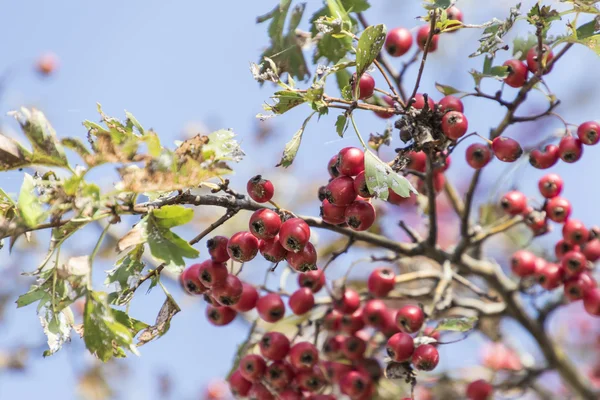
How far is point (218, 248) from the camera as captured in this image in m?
2.14

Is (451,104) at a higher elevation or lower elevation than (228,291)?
higher

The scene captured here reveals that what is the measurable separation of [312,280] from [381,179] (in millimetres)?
1082

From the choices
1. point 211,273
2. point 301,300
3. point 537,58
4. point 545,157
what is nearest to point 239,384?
point 301,300

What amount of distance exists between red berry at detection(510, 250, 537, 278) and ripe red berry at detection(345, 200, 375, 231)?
5.36ft

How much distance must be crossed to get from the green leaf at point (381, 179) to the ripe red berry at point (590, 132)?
3.24 ft

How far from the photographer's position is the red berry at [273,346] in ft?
8.87

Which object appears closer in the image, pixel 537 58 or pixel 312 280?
pixel 537 58

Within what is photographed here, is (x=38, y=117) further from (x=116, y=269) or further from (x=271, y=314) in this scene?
(x=271, y=314)

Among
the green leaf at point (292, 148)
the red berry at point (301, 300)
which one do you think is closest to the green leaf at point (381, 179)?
the green leaf at point (292, 148)

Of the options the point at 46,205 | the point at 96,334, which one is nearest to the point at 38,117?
the point at 46,205

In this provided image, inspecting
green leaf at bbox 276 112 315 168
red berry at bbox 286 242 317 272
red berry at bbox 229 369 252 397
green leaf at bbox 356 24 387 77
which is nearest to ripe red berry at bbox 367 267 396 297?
red berry at bbox 229 369 252 397

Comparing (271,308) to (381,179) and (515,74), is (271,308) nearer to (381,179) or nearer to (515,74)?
(381,179)

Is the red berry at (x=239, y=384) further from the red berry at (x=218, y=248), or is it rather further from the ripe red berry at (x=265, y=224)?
the ripe red berry at (x=265, y=224)

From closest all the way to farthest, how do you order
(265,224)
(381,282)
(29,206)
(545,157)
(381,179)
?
(29,206) → (381,179) → (265,224) → (545,157) → (381,282)
